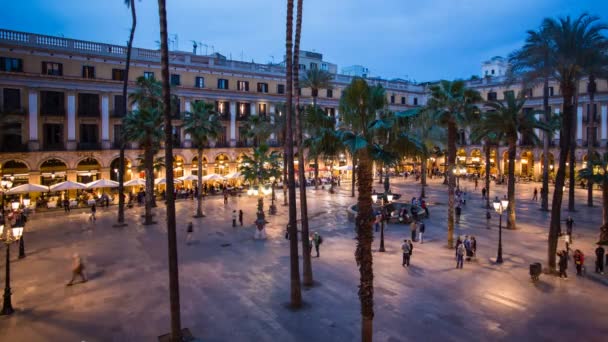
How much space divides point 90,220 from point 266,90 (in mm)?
32710

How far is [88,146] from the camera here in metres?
42.7

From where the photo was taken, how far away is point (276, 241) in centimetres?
2461

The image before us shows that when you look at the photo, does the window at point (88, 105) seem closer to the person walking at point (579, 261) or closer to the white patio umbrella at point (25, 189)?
the white patio umbrella at point (25, 189)

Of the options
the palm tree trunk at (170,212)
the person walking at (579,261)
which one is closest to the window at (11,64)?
the palm tree trunk at (170,212)

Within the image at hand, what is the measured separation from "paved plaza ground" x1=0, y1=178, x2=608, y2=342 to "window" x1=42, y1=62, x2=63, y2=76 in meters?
20.8

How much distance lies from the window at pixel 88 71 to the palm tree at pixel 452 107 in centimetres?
3720

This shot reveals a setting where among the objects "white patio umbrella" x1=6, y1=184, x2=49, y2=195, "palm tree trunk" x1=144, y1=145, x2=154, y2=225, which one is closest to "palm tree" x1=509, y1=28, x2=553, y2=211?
"palm tree trunk" x1=144, y1=145, x2=154, y2=225

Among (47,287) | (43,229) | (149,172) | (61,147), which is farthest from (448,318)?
(61,147)

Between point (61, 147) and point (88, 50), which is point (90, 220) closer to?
point (61, 147)

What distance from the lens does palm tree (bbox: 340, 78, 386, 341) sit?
386 inches

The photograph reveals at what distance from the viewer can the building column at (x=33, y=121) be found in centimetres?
3925

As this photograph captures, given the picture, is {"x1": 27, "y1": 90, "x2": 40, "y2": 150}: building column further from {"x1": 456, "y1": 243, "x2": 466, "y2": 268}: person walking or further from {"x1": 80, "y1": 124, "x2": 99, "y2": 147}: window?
{"x1": 456, "y1": 243, "x2": 466, "y2": 268}: person walking

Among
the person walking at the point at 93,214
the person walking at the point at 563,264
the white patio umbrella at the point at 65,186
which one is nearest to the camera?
the person walking at the point at 563,264

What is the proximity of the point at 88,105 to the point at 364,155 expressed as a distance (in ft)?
138
